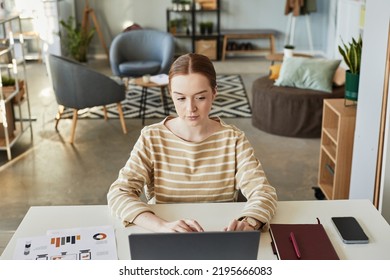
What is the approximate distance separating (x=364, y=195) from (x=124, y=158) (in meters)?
2.25

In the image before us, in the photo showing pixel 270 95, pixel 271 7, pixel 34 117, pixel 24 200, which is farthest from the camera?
pixel 271 7

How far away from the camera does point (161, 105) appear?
21.1 ft

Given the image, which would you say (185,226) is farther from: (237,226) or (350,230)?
Result: (350,230)

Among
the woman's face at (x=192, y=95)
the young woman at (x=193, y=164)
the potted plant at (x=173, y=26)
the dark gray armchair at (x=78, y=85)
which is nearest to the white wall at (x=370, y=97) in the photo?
the young woman at (x=193, y=164)

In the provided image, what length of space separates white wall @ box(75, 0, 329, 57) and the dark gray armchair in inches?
164

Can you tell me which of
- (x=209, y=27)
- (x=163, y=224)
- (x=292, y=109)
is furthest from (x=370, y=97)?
(x=209, y=27)

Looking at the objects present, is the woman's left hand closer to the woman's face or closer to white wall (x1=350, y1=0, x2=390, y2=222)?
the woman's face

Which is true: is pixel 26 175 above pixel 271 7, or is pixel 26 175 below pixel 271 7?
below

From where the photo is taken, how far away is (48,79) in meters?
7.81

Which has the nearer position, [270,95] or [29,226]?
[29,226]

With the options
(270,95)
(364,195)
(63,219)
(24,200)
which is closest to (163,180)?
(63,219)

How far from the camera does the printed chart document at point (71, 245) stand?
164 centimetres
